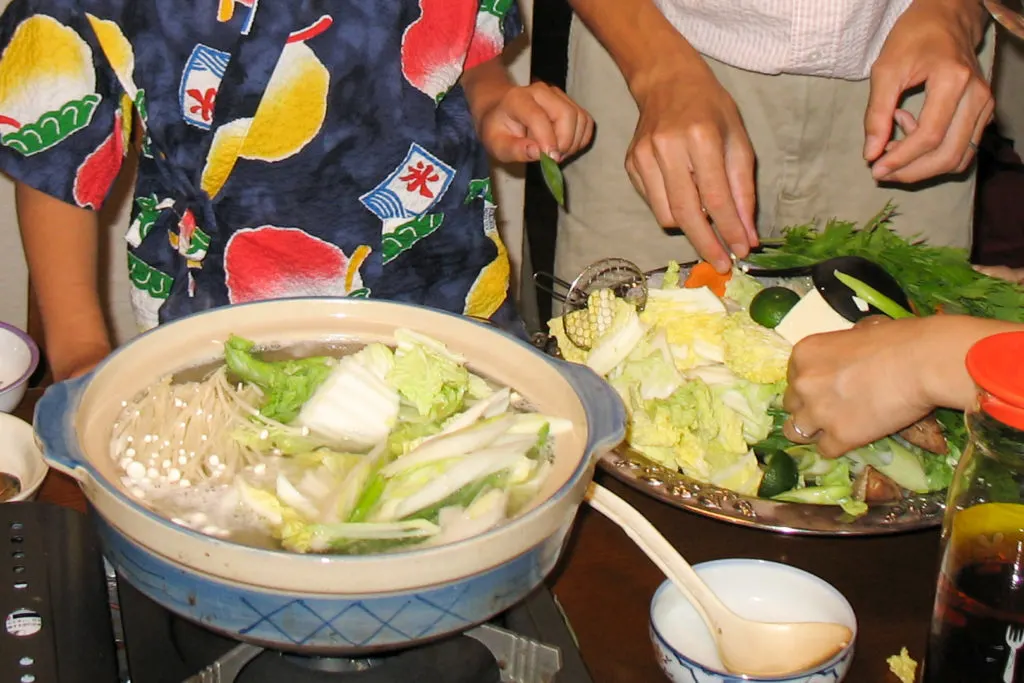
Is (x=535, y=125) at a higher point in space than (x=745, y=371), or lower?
higher

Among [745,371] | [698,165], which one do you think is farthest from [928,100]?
[745,371]

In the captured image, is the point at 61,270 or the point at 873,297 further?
the point at 61,270

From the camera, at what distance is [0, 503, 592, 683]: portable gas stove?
82 centimetres

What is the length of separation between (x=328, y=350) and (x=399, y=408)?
13 centimetres

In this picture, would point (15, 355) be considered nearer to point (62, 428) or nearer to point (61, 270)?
point (61, 270)

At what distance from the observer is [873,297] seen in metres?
1.39

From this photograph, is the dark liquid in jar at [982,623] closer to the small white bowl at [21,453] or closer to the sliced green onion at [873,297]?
the sliced green onion at [873,297]

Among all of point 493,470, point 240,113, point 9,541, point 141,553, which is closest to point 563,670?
point 493,470

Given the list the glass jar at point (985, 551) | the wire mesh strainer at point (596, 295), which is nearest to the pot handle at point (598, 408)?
the glass jar at point (985, 551)

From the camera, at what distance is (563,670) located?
842mm

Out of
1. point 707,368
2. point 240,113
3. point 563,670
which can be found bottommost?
point 707,368

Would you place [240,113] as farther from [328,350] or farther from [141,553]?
[141,553]

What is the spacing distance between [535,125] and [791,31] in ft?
1.86

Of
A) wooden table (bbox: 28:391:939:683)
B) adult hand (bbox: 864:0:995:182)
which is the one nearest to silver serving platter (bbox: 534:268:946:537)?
wooden table (bbox: 28:391:939:683)
